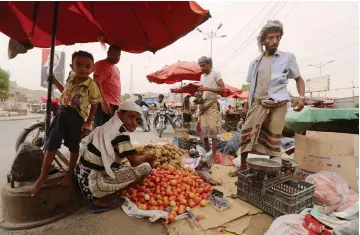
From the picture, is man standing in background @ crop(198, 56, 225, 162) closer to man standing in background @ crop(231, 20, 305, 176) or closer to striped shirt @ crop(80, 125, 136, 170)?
man standing in background @ crop(231, 20, 305, 176)

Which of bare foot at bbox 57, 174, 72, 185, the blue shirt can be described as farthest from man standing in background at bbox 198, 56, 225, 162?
bare foot at bbox 57, 174, 72, 185

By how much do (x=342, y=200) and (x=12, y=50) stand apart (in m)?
4.50

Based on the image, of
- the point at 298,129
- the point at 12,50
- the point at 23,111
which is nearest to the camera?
the point at 12,50

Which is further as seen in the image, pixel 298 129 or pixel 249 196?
pixel 298 129

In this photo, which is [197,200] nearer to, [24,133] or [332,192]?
[332,192]

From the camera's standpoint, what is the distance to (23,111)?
2072 cm

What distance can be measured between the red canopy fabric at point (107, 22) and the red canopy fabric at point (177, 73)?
382cm

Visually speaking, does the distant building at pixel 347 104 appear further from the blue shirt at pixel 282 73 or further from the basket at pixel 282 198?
the basket at pixel 282 198

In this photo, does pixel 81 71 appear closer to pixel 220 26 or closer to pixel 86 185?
pixel 86 185

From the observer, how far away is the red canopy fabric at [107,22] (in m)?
2.25

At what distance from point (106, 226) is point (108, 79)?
2.24 meters

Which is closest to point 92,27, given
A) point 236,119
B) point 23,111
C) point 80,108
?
point 80,108

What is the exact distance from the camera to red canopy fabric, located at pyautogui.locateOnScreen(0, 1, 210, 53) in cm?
225

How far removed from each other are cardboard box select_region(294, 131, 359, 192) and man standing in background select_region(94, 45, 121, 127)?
308cm
